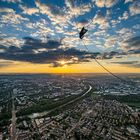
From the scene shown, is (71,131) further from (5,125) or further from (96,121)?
(5,125)

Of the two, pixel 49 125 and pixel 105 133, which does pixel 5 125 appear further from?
pixel 105 133

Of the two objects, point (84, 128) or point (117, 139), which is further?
point (84, 128)

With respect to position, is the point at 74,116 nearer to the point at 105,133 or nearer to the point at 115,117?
the point at 115,117

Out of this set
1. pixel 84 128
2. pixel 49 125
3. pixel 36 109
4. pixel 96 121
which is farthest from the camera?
pixel 36 109

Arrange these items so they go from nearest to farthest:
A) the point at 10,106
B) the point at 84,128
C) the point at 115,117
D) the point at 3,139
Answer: the point at 3,139
the point at 84,128
the point at 115,117
the point at 10,106

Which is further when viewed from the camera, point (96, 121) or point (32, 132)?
point (96, 121)

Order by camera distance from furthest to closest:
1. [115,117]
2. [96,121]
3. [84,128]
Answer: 1. [115,117]
2. [96,121]
3. [84,128]

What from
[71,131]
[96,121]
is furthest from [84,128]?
[96,121]

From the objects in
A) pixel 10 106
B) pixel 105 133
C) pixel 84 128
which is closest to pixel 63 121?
pixel 84 128

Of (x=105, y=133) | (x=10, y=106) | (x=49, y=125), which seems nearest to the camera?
(x=105, y=133)
